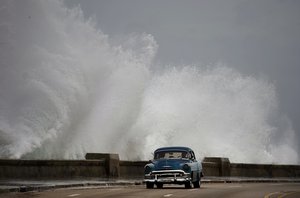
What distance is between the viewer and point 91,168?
105 feet

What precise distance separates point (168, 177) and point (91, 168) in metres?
5.78

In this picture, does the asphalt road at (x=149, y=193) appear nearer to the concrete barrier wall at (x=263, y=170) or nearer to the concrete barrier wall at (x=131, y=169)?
the concrete barrier wall at (x=131, y=169)

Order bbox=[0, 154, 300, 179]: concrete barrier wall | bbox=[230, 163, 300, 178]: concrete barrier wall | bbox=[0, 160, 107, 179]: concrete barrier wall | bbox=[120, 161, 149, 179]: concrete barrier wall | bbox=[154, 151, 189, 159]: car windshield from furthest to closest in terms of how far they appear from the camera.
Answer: bbox=[230, 163, 300, 178]: concrete barrier wall, bbox=[120, 161, 149, 179]: concrete barrier wall, bbox=[154, 151, 189, 159]: car windshield, bbox=[0, 154, 300, 179]: concrete barrier wall, bbox=[0, 160, 107, 179]: concrete barrier wall

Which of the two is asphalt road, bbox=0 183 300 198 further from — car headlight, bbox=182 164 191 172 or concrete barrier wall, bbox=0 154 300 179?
concrete barrier wall, bbox=0 154 300 179

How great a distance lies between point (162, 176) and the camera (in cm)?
2731

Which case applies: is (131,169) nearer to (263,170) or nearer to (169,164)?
(169,164)

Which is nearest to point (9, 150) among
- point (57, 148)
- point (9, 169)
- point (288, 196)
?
point (57, 148)

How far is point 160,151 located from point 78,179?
4433mm

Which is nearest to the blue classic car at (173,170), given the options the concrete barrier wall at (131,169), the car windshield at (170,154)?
the car windshield at (170,154)

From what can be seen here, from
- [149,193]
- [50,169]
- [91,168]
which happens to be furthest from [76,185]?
[149,193]

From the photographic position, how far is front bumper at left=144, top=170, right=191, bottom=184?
1066 inches

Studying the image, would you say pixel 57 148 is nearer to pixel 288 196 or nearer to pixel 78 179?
pixel 78 179

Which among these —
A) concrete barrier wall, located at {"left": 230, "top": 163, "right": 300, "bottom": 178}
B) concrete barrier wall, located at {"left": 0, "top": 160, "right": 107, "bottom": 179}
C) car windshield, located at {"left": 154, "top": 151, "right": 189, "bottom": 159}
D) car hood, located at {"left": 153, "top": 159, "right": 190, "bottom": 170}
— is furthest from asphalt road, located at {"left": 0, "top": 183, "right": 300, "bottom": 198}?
concrete barrier wall, located at {"left": 230, "top": 163, "right": 300, "bottom": 178}

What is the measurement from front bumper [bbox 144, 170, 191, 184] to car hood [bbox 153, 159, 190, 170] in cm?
18
